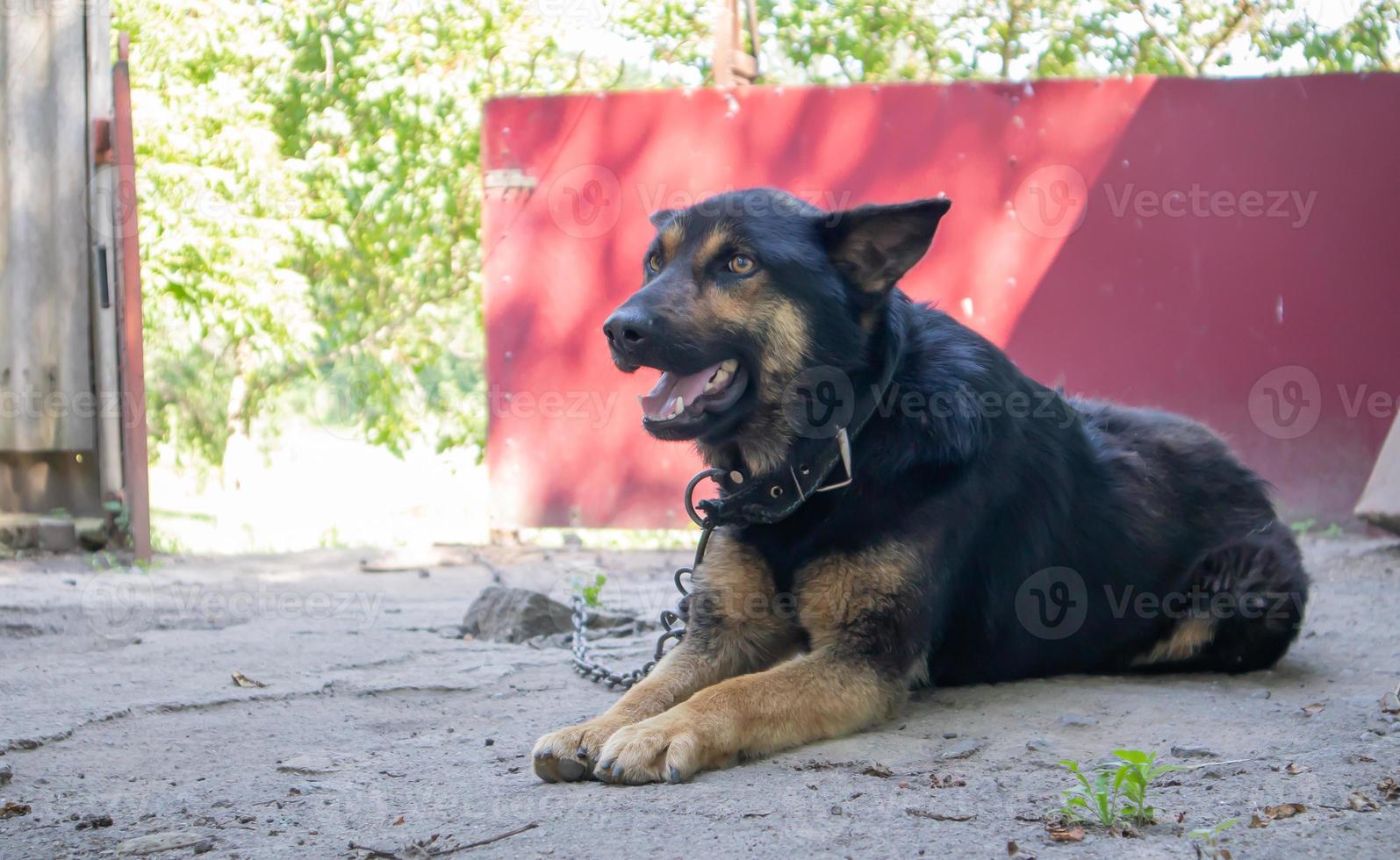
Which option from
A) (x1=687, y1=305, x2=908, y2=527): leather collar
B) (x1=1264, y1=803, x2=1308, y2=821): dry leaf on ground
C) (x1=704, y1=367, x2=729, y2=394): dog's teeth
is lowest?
(x1=1264, y1=803, x2=1308, y2=821): dry leaf on ground

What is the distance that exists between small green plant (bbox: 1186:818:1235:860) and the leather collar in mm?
1412

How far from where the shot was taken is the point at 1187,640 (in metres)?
3.73

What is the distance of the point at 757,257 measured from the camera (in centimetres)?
347

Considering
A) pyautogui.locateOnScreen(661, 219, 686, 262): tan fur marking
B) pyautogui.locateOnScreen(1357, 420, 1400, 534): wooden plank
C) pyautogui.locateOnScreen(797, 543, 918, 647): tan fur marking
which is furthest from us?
→ pyautogui.locateOnScreen(1357, 420, 1400, 534): wooden plank

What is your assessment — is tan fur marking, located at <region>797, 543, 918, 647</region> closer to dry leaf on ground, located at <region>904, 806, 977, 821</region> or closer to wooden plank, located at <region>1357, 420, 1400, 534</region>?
dry leaf on ground, located at <region>904, 806, 977, 821</region>

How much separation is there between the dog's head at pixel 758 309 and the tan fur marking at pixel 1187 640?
1406 millimetres

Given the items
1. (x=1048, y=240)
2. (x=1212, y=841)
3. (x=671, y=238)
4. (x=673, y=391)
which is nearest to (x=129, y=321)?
(x=671, y=238)

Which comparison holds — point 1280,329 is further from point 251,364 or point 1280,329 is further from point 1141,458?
point 251,364

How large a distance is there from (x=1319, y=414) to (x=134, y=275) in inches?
293

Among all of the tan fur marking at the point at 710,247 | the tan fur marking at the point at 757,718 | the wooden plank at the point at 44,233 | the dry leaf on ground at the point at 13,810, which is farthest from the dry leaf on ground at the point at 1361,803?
the wooden plank at the point at 44,233

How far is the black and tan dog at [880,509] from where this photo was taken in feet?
10.5

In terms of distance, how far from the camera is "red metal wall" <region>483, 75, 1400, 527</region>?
752 cm

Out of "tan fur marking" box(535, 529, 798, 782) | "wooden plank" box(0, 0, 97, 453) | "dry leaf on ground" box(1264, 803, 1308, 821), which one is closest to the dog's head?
"tan fur marking" box(535, 529, 798, 782)

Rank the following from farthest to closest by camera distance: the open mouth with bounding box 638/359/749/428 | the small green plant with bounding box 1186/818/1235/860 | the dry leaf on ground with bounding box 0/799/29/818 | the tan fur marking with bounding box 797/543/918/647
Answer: the open mouth with bounding box 638/359/749/428, the tan fur marking with bounding box 797/543/918/647, the dry leaf on ground with bounding box 0/799/29/818, the small green plant with bounding box 1186/818/1235/860
